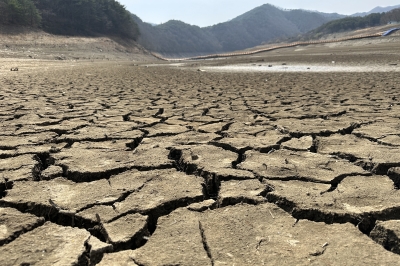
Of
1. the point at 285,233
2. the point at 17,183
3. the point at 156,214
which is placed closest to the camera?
the point at 285,233

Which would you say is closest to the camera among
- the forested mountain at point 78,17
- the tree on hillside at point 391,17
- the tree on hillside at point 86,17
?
the forested mountain at point 78,17

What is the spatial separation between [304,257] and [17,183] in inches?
57.1

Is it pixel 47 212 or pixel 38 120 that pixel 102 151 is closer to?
pixel 47 212

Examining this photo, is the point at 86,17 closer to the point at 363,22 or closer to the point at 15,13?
the point at 15,13

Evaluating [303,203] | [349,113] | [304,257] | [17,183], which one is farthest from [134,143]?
[349,113]

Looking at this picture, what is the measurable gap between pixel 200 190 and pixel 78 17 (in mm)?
42079

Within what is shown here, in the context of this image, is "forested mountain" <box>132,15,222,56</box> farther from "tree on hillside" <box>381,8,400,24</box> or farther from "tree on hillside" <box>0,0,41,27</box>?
"tree on hillside" <box>381,8,400,24</box>

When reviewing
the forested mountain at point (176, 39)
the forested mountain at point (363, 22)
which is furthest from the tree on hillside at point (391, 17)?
the forested mountain at point (176, 39)

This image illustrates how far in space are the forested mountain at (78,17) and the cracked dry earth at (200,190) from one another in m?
31.5

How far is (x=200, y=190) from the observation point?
1.74m

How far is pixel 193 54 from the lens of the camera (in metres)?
72.1

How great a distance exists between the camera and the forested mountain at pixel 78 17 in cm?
3167

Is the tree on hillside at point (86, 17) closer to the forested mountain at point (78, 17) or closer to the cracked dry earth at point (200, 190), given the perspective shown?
the forested mountain at point (78, 17)

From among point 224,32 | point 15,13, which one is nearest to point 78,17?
point 15,13
